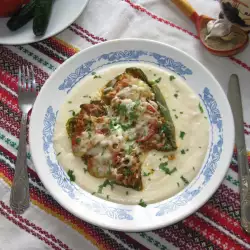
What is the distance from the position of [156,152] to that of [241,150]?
1.37 feet

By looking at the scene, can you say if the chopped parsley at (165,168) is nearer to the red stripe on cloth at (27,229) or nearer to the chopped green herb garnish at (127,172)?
the chopped green herb garnish at (127,172)

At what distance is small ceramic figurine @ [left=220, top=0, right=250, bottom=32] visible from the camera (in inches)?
81.7

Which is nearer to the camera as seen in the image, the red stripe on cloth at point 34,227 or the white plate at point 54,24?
the red stripe on cloth at point 34,227

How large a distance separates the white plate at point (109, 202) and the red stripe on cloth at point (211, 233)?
0.49ft

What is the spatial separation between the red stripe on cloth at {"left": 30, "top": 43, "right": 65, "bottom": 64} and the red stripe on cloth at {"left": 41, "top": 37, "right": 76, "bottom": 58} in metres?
0.03

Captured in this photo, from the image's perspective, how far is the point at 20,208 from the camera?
1910mm

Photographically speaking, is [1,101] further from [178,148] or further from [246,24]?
[246,24]

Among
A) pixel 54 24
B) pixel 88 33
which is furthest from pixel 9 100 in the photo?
pixel 88 33

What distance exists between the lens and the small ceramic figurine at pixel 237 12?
2.07 m

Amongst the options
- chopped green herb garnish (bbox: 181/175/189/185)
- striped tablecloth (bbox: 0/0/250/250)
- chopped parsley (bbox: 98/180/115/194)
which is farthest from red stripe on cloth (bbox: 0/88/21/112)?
chopped green herb garnish (bbox: 181/175/189/185)

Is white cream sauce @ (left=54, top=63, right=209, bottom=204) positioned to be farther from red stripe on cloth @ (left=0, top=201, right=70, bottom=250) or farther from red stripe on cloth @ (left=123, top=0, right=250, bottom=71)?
red stripe on cloth @ (left=123, top=0, right=250, bottom=71)

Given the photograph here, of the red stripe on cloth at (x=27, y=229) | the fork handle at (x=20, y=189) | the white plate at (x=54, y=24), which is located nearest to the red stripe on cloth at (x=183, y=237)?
the red stripe on cloth at (x=27, y=229)

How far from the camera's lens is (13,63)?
234 centimetres

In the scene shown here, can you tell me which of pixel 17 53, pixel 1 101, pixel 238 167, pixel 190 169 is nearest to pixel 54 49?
pixel 17 53
